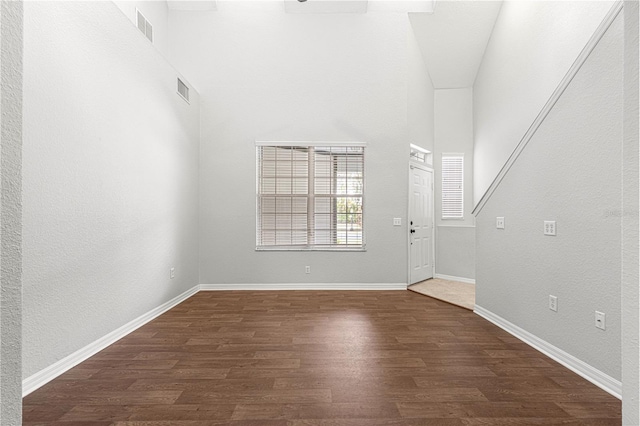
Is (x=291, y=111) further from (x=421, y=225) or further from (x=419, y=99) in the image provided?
(x=421, y=225)

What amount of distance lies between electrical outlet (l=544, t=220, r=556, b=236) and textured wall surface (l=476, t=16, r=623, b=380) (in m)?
0.04

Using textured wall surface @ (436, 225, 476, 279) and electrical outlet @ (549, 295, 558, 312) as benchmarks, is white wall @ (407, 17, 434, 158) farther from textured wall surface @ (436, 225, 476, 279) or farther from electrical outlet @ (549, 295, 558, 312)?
electrical outlet @ (549, 295, 558, 312)

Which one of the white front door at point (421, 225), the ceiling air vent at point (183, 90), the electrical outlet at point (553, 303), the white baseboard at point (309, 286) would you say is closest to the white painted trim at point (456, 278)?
the white front door at point (421, 225)

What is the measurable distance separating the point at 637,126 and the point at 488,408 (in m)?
1.65

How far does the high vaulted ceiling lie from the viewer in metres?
4.95

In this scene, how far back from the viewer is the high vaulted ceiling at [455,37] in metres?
4.95

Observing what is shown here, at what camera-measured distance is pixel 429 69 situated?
5758 millimetres

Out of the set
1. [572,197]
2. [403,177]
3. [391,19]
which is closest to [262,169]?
[403,177]

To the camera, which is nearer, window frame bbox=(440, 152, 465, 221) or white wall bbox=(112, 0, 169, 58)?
white wall bbox=(112, 0, 169, 58)

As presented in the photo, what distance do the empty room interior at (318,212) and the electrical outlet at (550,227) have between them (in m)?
0.04

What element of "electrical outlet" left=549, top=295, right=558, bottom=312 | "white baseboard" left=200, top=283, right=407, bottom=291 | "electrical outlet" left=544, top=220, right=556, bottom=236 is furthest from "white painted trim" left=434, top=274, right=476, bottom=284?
"electrical outlet" left=544, top=220, right=556, bottom=236

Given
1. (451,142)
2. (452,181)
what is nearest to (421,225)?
(452,181)

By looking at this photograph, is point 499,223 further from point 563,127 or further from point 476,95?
point 476,95

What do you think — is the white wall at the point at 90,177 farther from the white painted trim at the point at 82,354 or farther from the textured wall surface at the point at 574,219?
the textured wall surface at the point at 574,219
